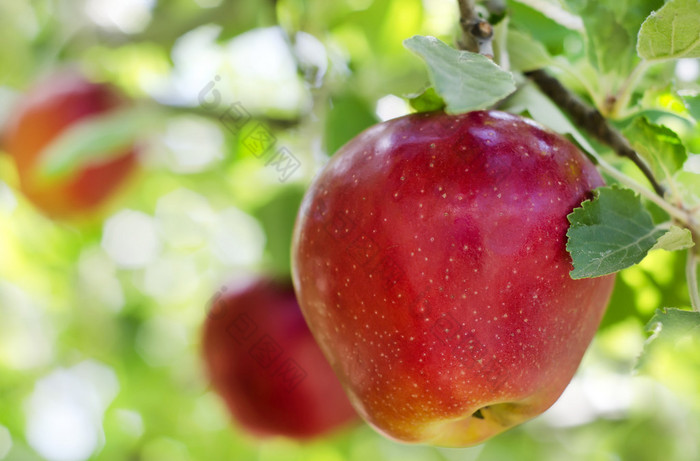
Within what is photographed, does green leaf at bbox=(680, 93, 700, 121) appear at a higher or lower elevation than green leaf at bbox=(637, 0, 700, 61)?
lower

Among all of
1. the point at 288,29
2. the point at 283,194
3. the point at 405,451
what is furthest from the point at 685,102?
the point at 405,451

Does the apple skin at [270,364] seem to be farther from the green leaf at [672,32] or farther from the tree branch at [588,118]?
the green leaf at [672,32]

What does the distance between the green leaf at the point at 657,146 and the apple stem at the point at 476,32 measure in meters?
0.13

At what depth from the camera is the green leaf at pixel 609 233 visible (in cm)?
42

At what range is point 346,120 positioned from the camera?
825 millimetres

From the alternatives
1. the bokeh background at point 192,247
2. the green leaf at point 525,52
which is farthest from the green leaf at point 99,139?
the green leaf at point 525,52

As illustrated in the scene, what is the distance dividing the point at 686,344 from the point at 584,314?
2.6 inches

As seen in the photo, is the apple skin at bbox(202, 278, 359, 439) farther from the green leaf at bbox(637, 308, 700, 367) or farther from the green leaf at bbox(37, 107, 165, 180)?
the green leaf at bbox(637, 308, 700, 367)

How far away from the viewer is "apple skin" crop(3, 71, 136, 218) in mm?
1382

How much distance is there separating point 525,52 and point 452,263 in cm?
20

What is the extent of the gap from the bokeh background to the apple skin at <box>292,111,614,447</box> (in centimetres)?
32

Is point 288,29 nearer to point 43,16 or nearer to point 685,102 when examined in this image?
point 685,102

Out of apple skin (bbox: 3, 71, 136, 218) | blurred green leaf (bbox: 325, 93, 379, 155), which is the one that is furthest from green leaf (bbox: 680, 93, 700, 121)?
apple skin (bbox: 3, 71, 136, 218)

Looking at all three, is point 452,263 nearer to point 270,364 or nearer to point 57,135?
point 270,364
